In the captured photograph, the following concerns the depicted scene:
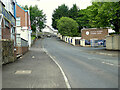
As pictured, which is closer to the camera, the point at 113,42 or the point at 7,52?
the point at 7,52

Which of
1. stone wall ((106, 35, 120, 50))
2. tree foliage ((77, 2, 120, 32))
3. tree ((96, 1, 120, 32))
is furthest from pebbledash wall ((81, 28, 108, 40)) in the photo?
tree ((96, 1, 120, 32))

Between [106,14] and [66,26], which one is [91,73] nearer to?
[106,14]

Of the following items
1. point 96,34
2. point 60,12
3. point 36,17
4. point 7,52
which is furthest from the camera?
point 60,12

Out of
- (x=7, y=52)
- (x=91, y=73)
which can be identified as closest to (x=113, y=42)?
(x=7, y=52)

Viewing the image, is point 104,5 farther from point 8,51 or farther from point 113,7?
point 8,51

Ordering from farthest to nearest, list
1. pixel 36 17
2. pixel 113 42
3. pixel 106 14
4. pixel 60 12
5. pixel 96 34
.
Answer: pixel 60 12
pixel 36 17
pixel 96 34
pixel 113 42
pixel 106 14

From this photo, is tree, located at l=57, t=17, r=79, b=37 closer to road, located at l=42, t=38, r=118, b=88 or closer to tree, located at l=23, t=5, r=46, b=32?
tree, located at l=23, t=5, r=46, b=32

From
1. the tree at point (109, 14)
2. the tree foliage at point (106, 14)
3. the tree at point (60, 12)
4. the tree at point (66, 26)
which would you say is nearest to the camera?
the tree at point (109, 14)

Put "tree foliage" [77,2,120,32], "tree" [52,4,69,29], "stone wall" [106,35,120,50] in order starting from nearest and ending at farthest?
"tree foliage" [77,2,120,32]
"stone wall" [106,35,120,50]
"tree" [52,4,69,29]

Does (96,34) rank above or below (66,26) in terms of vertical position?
below

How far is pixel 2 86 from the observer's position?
6422 millimetres

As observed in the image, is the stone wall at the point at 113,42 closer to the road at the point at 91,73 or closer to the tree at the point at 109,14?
the tree at the point at 109,14

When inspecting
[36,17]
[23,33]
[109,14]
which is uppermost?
[36,17]

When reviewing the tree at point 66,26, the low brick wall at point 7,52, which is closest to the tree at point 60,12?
the tree at point 66,26
